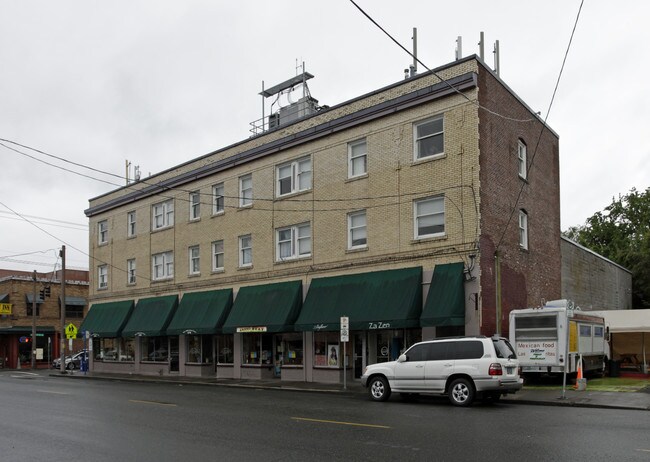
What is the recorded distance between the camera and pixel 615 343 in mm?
29297

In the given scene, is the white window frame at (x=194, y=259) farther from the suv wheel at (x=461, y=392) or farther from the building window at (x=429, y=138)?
the suv wheel at (x=461, y=392)

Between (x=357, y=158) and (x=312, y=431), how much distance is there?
51.7 feet

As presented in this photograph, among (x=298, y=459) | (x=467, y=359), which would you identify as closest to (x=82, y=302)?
(x=467, y=359)

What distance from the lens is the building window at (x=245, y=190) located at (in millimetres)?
31281

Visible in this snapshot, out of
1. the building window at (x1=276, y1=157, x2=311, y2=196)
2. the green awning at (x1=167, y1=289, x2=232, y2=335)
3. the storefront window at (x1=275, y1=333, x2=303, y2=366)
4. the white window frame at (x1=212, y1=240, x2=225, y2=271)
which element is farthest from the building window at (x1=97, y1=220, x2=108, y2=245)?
the storefront window at (x1=275, y1=333, x2=303, y2=366)

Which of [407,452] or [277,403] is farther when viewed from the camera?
[277,403]

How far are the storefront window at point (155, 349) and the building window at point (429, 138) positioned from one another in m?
18.5

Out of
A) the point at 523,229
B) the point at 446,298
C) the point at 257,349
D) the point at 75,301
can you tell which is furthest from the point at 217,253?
the point at 75,301

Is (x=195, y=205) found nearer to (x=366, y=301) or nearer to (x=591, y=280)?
(x=366, y=301)

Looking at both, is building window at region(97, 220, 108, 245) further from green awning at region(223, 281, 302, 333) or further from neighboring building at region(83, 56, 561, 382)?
green awning at region(223, 281, 302, 333)

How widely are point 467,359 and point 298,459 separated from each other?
8479 millimetres

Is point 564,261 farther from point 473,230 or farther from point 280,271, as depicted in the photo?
point 280,271

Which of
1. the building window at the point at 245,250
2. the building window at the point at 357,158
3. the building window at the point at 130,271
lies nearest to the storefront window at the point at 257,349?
the building window at the point at 245,250

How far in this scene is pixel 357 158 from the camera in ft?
86.7
